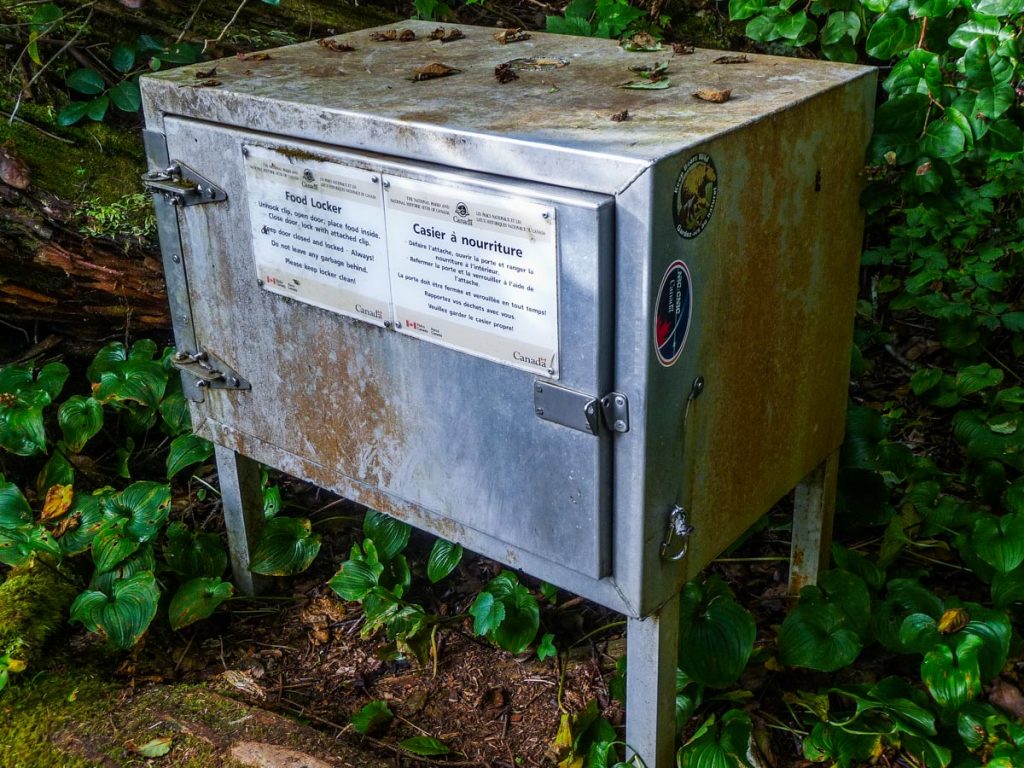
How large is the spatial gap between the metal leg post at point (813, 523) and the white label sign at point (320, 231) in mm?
1120

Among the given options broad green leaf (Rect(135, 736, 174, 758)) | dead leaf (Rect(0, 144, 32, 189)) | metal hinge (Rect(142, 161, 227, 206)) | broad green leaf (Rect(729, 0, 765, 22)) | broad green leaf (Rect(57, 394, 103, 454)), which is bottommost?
broad green leaf (Rect(135, 736, 174, 758))

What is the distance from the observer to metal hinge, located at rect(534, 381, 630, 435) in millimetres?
1749

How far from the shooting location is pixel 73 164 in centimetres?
307

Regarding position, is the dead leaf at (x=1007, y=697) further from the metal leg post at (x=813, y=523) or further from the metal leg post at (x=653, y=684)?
the metal leg post at (x=653, y=684)

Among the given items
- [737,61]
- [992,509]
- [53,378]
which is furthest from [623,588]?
[53,378]

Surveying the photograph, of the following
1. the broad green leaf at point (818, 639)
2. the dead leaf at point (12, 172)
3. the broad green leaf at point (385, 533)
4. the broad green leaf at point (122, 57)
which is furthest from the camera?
the broad green leaf at point (122, 57)

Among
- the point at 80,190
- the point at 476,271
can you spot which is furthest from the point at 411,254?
the point at 80,190

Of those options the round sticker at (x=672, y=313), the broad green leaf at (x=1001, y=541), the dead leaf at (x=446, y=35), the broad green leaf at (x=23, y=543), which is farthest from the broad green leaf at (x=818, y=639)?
the broad green leaf at (x=23, y=543)

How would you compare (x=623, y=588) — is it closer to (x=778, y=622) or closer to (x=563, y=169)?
(x=563, y=169)

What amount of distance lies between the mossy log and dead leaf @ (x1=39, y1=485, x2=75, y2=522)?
1.93ft

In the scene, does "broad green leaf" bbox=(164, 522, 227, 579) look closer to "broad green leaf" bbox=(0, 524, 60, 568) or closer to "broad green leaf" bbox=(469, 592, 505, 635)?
"broad green leaf" bbox=(0, 524, 60, 568)

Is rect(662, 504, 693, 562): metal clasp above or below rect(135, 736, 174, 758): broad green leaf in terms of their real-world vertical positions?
above

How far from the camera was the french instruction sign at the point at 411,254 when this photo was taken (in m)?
1.75

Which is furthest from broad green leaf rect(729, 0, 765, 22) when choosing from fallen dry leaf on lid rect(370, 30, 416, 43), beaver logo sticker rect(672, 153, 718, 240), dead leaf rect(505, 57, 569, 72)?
beaver logo sticker rect(672, 153, 718, 240)
